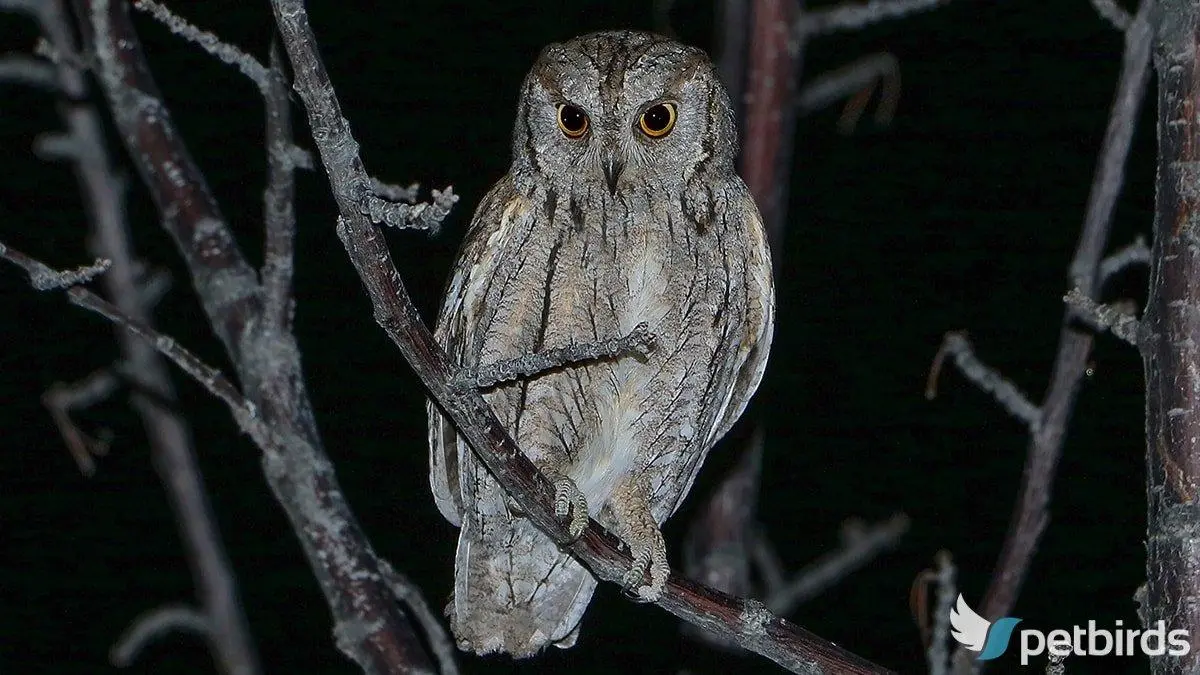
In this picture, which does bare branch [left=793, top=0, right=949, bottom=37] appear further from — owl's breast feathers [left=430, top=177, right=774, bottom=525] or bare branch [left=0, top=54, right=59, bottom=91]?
bare branch [left=0, top=54, right=59, bottom=91]

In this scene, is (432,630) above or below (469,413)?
below

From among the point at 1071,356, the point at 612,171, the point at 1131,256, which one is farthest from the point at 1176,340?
the point at 612,171

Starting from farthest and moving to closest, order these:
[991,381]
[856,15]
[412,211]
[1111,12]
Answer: [856,15]
[991,381]
[1111,12]
[412,211]

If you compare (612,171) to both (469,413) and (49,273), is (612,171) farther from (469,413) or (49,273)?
(49,273)

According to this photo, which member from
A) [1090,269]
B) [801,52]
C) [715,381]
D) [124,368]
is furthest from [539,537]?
[801,52]

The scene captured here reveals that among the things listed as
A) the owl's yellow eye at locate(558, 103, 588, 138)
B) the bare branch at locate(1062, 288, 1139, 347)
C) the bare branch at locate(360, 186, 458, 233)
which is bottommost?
the bare branch at locate(1062, 288, 1139, 347)

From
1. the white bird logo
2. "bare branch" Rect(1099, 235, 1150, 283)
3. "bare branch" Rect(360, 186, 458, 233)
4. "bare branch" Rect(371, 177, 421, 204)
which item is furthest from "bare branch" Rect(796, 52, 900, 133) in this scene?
"bare branch" Rect(360, 186, 458, 233)
